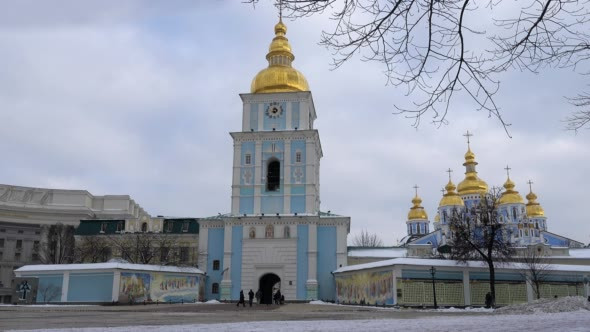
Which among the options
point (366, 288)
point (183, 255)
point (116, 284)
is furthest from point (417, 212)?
point (116, 284)

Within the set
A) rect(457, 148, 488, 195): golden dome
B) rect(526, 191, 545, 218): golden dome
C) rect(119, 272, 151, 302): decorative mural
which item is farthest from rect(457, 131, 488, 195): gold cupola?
rect(119, 272, 151, 302): decorative mural

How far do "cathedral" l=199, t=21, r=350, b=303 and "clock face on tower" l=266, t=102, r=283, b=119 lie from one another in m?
0.01

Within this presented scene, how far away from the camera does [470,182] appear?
66062mm

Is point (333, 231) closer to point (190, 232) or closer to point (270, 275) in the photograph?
point (270, 275)

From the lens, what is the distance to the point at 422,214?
76.0 meters

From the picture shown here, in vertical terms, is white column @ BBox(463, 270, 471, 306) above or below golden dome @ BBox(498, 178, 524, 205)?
below

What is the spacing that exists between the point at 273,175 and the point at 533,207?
39985mm

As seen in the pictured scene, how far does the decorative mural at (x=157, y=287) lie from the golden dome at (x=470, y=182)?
3807cm

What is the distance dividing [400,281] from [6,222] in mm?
51912

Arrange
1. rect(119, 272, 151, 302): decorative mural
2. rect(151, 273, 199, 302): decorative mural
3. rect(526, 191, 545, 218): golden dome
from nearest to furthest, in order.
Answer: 1. rect(119, 272, 151, 302): decorative mural
2. rect(151, 273, 199, 302): decorative mural
3. rect(526, 191, 545, 218): golden dome

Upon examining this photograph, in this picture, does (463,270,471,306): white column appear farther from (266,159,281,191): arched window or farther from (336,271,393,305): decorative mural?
(266,159,281,191): arched window

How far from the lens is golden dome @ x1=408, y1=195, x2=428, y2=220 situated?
75.8 meters

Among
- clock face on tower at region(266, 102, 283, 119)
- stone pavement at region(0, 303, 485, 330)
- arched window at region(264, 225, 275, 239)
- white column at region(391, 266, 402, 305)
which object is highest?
clock face on tower at region(266, 102, 283, 119)

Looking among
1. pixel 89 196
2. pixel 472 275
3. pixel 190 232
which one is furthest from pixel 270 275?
pixel 89 196
